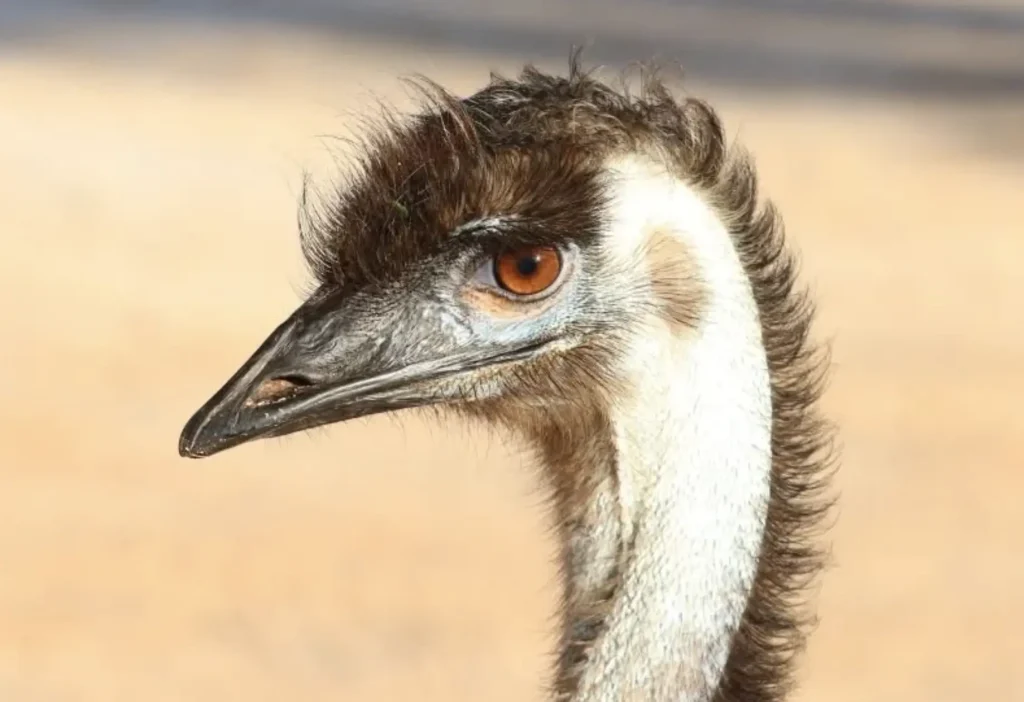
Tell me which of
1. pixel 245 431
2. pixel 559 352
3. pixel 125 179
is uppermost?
pixel 125 179

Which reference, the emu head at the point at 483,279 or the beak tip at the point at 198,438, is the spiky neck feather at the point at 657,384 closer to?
the emu head at the point at 483,279

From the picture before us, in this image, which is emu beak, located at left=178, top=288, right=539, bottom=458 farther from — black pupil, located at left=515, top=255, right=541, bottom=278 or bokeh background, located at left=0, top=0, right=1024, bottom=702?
bokeh background, located at left=0, top=0, right=1024, bottom=702

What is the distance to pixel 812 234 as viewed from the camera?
8.09 metres

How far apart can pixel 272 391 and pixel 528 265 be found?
0.37 metres

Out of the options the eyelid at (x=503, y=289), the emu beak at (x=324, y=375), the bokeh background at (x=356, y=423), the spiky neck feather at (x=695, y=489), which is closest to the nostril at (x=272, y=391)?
the emu beak at (x=324, y=375)

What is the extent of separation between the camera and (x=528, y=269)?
2.43m

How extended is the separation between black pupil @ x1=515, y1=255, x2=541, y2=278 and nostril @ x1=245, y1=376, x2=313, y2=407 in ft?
1.07

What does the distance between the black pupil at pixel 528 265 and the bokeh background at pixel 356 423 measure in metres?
0.60

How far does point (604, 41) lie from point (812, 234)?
125 inches

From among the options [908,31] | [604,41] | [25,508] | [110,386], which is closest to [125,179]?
[110,386]

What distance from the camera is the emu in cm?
241

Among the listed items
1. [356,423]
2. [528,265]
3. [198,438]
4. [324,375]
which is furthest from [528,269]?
[356,423]

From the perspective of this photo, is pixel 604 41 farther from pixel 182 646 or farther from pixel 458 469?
pixel 182 646

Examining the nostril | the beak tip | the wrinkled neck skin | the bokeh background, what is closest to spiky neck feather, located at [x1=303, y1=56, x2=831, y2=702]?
the wrinkled neck skin
